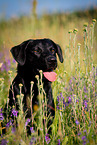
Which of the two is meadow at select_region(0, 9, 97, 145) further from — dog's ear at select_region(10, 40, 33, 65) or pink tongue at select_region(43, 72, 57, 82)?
dog's ear at select_region(10, 40, 33, 65)

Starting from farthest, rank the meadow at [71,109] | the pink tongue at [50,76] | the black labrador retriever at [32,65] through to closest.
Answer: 1. the black labrador retriever at [32,65]
2. the pink tongue at [50,76]
3. the meadow at [71,109]

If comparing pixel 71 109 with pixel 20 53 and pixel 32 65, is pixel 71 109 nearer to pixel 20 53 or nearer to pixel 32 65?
pixel 32 65

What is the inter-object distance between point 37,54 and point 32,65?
17 cm

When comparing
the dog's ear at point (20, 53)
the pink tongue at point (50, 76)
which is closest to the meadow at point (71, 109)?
the pink tongue at point (50, 76)

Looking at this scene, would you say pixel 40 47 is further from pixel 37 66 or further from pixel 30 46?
pixel 37 66

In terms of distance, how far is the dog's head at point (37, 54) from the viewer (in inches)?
96.9

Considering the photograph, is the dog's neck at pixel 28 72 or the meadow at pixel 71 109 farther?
the dog's neck at pixel 28 72

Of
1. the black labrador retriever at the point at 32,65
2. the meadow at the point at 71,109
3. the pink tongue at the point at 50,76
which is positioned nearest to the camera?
the meadow at the point at 71,109

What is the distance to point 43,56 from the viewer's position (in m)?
2.56

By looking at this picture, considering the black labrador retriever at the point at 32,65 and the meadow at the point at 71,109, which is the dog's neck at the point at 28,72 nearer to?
the black labrador retriever at the point at 32,65

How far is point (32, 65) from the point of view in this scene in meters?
2.57

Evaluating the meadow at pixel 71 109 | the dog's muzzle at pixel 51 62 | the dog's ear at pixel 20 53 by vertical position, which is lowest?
the meadow at pixel 71 109

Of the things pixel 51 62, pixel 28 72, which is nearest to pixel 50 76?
pixel 51 62

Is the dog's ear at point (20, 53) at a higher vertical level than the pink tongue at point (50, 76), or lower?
higher
